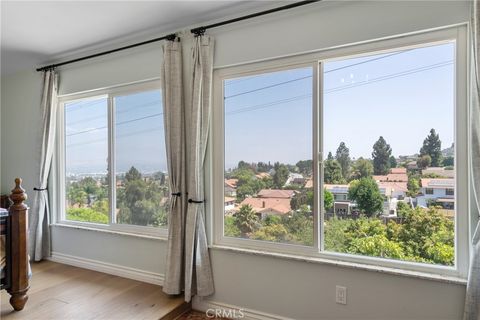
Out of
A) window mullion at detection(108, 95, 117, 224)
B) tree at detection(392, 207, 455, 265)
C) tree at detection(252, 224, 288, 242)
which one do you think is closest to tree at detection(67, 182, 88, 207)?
window mullion at detection(108, 95, 117, 224)

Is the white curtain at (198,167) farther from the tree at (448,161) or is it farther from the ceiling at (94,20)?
the tree at (448,161)

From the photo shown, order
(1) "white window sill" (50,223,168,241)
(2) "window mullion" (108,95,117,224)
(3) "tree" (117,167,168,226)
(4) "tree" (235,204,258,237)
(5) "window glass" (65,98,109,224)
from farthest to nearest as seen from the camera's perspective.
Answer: (5) "window glass" (65,98,109,224) → (2) "window mullion" (108,95,117,224) → (3) "tree" (117,167,168,226) → (1) "white window sill" (50,223,168,241) → (4) "tree" (235,204,258,237)

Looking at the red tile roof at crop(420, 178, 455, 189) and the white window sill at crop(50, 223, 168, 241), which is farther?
the white window sill at crop(50, 223, 168, 241)

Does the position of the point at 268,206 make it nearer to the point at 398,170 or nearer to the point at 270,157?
the point at 270,157

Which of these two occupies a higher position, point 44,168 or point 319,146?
point 319,146

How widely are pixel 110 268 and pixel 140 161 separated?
1175 mm

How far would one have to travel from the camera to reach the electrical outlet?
78.1 inches

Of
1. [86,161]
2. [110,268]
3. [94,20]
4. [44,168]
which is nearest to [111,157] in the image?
[86,161]

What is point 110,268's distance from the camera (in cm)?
304

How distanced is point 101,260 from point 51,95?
6.52 ft

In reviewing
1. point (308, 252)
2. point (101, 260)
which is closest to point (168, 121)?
point (308, 252)

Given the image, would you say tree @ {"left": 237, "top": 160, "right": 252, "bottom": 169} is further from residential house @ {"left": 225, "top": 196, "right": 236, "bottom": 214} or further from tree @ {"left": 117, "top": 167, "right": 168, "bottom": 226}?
tree @ {"left": 117, "top": 167, "right": 168, "bottom": 226}

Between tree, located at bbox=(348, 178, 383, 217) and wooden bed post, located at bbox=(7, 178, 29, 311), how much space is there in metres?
2.47

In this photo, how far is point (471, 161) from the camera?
1688mm
